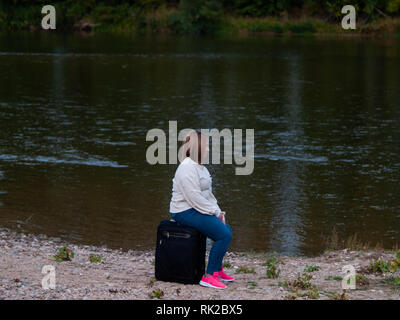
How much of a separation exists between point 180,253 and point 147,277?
3.26 ft

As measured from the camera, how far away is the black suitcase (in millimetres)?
7633

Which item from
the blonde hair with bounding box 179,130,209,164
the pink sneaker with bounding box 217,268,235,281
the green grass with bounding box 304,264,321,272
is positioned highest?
the blonde hair with bounding box 179,130,209,164

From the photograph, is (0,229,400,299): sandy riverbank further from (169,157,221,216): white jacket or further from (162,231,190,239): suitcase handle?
(169,157,221,216): white jacket

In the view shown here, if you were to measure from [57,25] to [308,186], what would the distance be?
59.0 meters

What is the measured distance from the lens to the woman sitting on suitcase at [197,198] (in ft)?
24.7

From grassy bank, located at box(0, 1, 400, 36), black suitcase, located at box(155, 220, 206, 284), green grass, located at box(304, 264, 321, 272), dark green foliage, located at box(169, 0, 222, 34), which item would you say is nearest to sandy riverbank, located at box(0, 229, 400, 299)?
green grass, located at box(304, 264, 321, 272)

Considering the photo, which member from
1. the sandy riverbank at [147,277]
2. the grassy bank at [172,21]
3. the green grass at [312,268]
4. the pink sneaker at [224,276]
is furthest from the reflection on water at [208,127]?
the grassy bank at [172,21]

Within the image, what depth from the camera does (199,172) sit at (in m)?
7.57

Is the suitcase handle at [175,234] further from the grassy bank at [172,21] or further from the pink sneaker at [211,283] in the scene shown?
the grassy bank at [172,21]

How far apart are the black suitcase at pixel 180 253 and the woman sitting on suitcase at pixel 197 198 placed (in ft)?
0.30

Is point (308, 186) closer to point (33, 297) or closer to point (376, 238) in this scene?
point (376, 238)

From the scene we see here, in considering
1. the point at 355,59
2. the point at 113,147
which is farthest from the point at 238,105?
the point at 355,59

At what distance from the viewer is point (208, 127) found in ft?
76.0

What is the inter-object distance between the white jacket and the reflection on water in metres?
4.72
